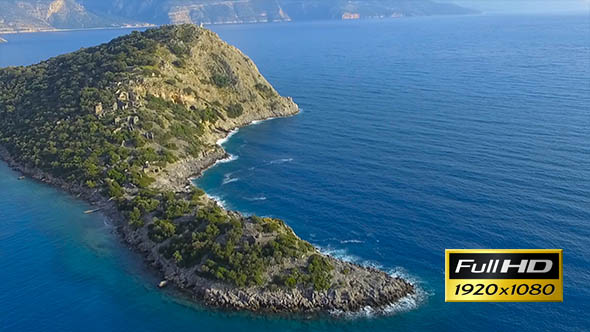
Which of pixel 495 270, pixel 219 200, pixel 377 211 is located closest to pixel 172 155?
pixel 219 200

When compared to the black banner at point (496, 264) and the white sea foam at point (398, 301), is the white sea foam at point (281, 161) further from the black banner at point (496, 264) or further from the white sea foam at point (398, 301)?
the black banner at point (496, 264)

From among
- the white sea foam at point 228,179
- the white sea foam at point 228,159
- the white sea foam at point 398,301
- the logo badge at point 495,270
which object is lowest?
the white sea foam at point 398,301

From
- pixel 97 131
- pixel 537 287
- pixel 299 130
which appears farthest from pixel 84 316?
pixel 299 130

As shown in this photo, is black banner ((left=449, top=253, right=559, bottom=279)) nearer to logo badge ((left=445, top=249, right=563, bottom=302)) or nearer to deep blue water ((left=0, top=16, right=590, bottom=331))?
logo badge ((left=445, top=249, right=563, bottom=302))

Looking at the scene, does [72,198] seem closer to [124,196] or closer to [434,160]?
[124,196]

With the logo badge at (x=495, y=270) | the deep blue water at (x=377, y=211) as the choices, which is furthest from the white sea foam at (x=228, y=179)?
the logo badge at (x=495, y=270)

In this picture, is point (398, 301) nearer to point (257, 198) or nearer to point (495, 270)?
point (495, 270)

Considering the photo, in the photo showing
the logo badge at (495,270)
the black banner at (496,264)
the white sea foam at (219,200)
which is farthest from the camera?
the white sea foam at (219,200)

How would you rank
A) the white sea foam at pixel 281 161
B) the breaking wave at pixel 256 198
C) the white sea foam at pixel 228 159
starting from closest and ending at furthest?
the breaking wave at pixel 256 198 → the white sea foam at pixel 281 161 → the white sea foam at pixel 228 159
